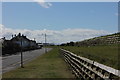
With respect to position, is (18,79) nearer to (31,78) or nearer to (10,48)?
(31,78)

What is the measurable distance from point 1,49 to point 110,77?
6038cm

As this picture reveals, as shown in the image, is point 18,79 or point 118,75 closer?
point 118,75

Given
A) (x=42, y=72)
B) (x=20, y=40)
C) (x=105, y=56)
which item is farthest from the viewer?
(x=20, y=40)

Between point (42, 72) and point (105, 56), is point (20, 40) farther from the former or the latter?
point (105, 56)

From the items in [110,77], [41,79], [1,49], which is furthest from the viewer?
[1,49]

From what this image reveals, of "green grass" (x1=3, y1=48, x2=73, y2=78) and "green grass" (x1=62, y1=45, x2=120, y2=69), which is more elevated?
Result: "green grass" (x1=62, y1=45, x2=120, y2=69)

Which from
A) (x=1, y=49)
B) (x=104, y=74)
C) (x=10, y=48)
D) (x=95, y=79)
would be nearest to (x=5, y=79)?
(x=95, y=79)

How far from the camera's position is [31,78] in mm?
14172

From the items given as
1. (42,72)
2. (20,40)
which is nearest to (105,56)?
(42,72)

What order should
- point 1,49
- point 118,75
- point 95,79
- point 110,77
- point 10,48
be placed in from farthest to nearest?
point 10,48, point 1,49, point 95,79, point 110,77, point 118,75

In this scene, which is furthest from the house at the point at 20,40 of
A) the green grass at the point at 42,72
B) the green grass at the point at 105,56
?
the green grass at the point at 105,56

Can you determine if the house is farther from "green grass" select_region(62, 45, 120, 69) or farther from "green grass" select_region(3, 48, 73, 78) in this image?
"green grass" select_region(62, 45, 120, 69)

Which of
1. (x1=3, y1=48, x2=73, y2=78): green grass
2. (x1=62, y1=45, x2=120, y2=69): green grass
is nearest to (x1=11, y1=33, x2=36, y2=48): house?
(x1=3, y1=48, x2=73, y2=78): green grass

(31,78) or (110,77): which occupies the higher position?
(110,77)
